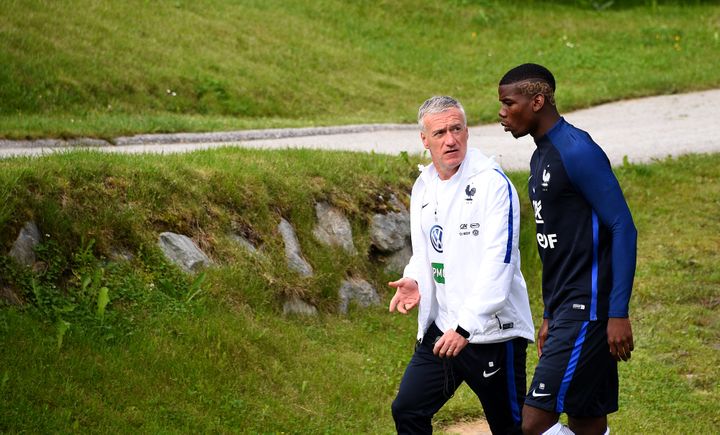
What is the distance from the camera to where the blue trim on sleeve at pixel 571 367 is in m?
5.44

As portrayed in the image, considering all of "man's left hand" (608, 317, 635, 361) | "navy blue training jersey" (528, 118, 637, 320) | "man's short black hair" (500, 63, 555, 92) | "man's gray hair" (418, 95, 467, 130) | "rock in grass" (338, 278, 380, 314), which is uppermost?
"man's short black hair" (500, 63, 555, 92)

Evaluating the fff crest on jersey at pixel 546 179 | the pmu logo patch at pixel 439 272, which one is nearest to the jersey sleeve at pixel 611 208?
the fff crest on jersey at pixel 546 179

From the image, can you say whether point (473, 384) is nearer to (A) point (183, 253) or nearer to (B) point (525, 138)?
(A) point (183, 253)

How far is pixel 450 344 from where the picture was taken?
18.1 feet

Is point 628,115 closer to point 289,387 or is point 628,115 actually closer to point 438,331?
point 289,387

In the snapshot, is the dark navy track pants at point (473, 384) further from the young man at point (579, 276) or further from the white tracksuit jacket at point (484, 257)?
the young man at point (579, 276)

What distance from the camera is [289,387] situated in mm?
7953

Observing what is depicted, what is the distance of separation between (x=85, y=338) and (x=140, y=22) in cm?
1289

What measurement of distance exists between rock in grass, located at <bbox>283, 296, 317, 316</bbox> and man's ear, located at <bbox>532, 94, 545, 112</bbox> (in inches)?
156

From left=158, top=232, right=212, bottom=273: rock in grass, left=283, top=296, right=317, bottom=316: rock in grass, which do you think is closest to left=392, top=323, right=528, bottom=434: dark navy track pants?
left=158, top=232, right=212, bottom=273: rock in grass

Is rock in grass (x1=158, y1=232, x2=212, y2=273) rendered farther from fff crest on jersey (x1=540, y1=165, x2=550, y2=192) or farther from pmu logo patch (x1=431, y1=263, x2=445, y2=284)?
fff crest on jersey (x1=540, y1=165, x2=550, y2=192)

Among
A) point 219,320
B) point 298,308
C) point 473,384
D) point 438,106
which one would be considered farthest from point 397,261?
point 473,384

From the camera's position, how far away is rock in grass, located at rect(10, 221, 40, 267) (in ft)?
25.0

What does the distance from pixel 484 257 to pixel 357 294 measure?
445 cm
